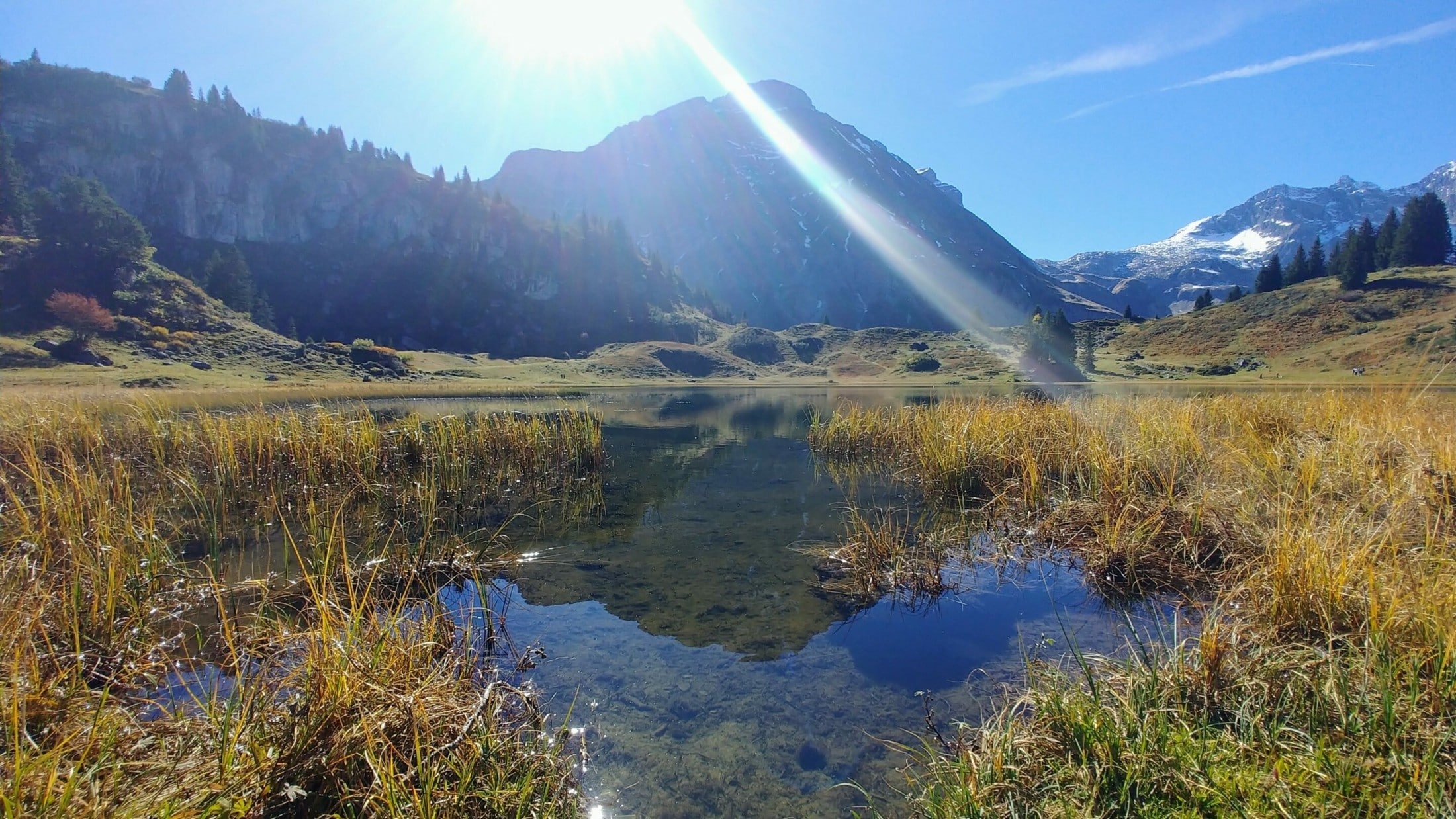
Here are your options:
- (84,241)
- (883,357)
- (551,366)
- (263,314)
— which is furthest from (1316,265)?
(84,241)

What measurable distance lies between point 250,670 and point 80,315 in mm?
98269

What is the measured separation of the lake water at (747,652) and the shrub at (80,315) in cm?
9208

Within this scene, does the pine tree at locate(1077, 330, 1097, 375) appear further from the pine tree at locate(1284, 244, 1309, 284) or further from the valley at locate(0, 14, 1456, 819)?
the valley at locate(0, 14, 1456, 819)

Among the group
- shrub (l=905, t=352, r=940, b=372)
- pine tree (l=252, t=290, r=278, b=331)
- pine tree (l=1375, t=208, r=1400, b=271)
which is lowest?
shrub (l=905, t=352, r=940, b=372)

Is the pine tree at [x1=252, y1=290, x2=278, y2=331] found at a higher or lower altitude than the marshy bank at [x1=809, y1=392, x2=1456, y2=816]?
higher

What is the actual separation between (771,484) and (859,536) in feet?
19.8

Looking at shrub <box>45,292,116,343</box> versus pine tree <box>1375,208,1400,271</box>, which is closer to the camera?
shrub <box>45,292,116,343</box>

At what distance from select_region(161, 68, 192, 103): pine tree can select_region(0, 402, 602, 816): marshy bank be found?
19342cm

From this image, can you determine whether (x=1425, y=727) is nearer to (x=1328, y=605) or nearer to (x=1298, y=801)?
(x=1298, y=801)

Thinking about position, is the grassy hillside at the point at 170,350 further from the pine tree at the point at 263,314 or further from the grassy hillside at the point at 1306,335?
the grassy hillside at the point at 1306,335

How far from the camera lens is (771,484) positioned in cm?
1404

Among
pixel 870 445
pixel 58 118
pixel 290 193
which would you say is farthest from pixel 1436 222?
pixel 58 118

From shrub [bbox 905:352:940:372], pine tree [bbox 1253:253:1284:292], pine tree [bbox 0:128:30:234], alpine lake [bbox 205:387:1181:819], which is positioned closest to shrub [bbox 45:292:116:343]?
pine tree [bbox 0:128:30:234]

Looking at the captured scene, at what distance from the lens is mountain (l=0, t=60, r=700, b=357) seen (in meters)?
129
